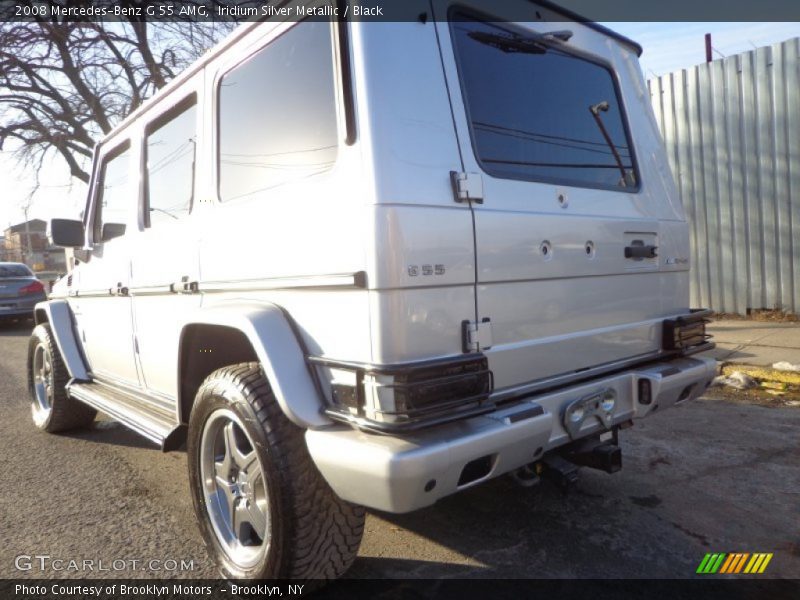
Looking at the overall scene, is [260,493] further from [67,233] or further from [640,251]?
[67,233]

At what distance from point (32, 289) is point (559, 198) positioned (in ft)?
46.2

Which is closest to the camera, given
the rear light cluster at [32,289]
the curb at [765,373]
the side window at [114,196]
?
the side window at [114,196]

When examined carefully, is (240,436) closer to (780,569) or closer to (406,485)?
(406,485)

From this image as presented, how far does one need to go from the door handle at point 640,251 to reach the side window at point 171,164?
208 centimetres

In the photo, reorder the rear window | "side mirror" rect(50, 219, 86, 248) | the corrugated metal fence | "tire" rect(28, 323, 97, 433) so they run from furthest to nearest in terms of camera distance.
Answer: the rear window, the corrugated metal fence, "tire" rect(28, 323, 97, 433), "side mirror" rect(50, 219, 86, 248)

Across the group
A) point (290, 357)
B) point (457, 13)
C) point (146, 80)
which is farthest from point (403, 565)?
point (146, 80)

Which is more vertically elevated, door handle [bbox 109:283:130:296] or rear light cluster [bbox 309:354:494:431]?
door handle [bbox 109:283:130:296]

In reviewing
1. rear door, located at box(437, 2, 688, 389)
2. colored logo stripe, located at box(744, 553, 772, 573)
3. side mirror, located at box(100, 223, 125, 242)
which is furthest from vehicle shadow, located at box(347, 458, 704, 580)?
side mirror, located at box(100, 223, 125, 242)

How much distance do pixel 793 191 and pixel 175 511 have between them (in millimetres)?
7526

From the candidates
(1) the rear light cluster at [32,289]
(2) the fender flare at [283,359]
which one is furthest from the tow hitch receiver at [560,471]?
(1) the rear light cluster at [32,289]

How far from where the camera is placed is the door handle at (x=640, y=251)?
111 inches

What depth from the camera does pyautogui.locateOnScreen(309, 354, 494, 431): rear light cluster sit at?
196cm

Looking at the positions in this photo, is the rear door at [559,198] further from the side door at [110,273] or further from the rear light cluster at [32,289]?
the rear light cluster at [32,289]

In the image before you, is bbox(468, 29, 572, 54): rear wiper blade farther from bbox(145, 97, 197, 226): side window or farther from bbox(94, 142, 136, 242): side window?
bbox(94, 142, 136, 242): side window
